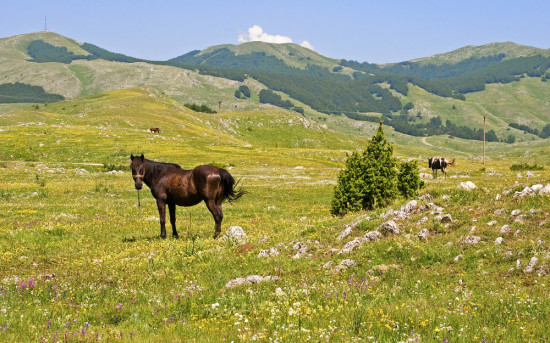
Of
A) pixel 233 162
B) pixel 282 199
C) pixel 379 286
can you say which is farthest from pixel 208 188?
pixel 233 162

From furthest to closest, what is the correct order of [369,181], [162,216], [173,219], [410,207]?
1. [369,181]
2. [173,219]
3. [162,216]
4. [410,207]

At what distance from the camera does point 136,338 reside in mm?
7039

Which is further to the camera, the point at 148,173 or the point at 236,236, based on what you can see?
the point at 148,173

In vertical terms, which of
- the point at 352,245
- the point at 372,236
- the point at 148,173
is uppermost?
the point at 148,173

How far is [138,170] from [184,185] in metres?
2.26

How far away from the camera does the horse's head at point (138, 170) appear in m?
18.6

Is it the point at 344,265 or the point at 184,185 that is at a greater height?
the point at 184,185

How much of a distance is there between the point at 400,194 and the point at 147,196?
2469 centimetres

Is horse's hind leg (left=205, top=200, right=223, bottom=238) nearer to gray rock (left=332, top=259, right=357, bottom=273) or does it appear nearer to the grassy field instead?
the grassy field

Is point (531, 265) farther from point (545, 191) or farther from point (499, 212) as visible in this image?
point (545, 191)

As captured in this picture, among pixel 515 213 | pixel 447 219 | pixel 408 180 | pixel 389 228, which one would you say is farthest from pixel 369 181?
pixel 515 213

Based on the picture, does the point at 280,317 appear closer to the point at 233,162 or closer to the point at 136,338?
the point at 136,338

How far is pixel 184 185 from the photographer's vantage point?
63.4 ft

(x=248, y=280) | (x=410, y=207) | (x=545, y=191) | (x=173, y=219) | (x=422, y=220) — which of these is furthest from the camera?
(x=173, y=219)
